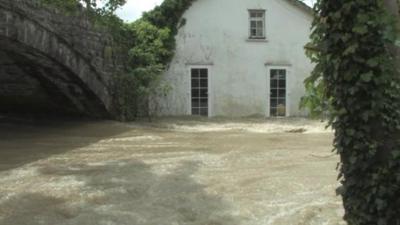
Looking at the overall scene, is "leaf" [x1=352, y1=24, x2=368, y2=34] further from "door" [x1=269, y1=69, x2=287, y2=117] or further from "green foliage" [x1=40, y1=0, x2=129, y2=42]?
"door" [x1=269, y1=69, x2=287, y2=117]

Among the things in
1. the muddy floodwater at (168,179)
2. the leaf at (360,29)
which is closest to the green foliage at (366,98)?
the leaf at (360,29)

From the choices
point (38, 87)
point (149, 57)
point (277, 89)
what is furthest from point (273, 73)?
point (38, 87)

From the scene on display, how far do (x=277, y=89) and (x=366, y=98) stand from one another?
1669cm

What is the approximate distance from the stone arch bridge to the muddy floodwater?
154 cm

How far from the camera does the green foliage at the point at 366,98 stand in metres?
3.56

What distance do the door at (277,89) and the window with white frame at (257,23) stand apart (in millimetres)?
1248

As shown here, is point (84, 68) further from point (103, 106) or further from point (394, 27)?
point (394, 27)

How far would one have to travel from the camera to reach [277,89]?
20234 millimetres

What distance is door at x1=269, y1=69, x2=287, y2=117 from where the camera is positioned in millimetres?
20219

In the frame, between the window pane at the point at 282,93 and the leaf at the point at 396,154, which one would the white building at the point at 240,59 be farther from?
the leaf at the point at 396,154

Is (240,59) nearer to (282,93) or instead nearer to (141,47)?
(282,93)

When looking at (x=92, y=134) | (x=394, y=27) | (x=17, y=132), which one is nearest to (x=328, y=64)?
(x=394, y=27)

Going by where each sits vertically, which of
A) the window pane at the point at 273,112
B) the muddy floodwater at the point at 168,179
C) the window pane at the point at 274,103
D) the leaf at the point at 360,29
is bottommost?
the muddy floodwater at the point at 168,179

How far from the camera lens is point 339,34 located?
12.0ft
